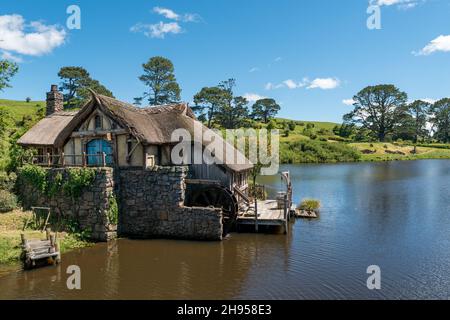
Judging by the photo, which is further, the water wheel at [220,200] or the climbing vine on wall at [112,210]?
the water wheel at [220,200]

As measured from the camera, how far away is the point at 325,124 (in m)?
116

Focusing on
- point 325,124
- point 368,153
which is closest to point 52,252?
point 368,153

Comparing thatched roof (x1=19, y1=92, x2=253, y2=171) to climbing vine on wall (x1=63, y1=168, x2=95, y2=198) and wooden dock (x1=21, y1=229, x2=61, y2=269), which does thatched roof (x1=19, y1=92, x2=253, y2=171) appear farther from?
wooden dock (x1=21, y1=229, x2=61, y2=269)

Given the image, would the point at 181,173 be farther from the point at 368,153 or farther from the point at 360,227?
the point at 368,153

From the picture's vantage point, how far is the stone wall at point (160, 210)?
18719 mm

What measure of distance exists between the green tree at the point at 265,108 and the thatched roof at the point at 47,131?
79.0m

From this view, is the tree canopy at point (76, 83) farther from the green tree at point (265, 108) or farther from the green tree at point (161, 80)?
the green tree at point (265, 108)

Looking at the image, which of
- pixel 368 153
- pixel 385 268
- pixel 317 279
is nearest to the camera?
pixel 317 279

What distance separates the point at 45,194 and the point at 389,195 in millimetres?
29277

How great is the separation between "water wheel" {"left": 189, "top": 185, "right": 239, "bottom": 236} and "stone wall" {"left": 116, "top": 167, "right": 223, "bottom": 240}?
54.0 inches

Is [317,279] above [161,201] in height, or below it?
below

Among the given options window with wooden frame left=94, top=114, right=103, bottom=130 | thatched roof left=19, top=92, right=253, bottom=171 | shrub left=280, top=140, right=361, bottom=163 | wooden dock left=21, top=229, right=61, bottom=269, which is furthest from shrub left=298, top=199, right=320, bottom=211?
shrub left=280, top=140, right=361, bottom=163

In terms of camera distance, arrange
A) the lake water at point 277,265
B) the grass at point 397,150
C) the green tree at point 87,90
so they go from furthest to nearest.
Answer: the grass at point 397,150 < the green tree at point 87,90 < the lake water at point 277,265

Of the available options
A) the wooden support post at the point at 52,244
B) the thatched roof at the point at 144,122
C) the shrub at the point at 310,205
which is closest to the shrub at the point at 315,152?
the shrub at the point at 310,205
